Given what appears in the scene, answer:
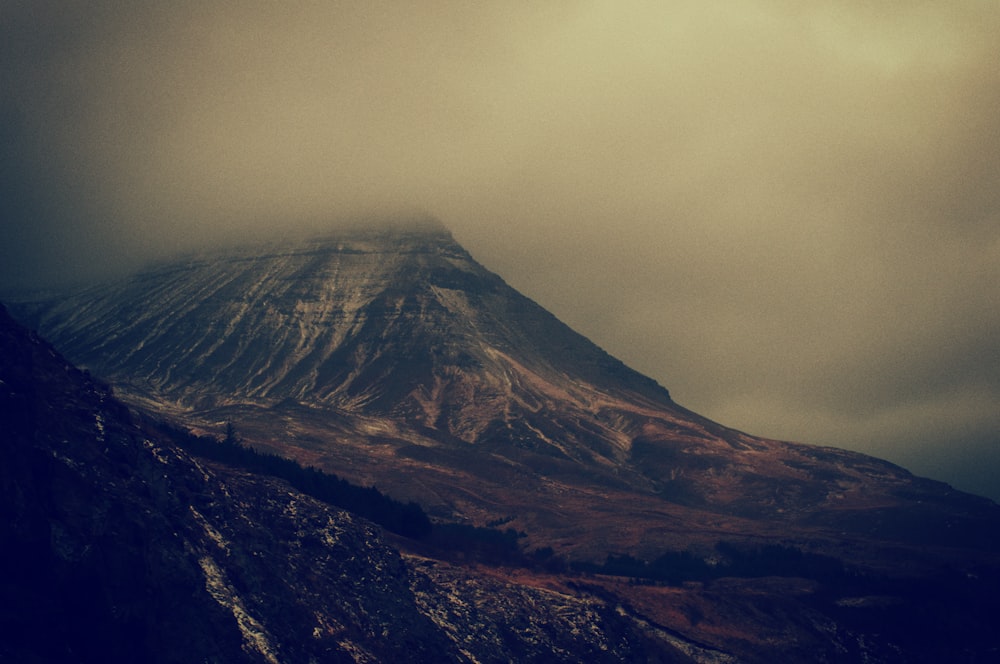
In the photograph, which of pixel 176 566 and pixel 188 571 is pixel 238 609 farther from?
pixel 176 566

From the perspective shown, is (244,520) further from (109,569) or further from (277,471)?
(277,471)

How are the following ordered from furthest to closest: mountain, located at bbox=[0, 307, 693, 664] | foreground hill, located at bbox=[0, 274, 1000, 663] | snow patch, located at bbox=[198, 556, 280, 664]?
snow patch, located at bbox=[198, 556, 280, 664], foreground hill, located at bbox=[0, 274, 1000, 663], mountain, located at bbox=[0, 307, 693, 664]

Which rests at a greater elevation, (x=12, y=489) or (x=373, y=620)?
(x=12, y=489)

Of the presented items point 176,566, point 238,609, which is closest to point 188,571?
point 176,566

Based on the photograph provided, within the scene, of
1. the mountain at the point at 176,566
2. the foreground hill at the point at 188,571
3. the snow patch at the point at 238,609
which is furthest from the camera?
the snow patch at the point at 238,609

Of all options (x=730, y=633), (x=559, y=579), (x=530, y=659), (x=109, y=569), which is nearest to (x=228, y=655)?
(x=109, y=569)

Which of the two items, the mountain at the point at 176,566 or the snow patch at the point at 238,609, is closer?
the mountain at the point at 176,566

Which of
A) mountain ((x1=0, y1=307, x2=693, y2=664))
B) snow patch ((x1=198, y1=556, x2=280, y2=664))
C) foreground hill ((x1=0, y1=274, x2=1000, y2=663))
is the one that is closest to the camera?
mountain ((x1=0, y1=307, x2=693, y2=664))

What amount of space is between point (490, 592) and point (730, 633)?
6382 cm

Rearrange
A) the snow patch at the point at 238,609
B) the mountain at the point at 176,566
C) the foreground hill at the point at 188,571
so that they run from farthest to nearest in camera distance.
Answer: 1. the snow patch at the point at 238,609
2. the foreground hill at the point at 188,571
3. the mountain at the point at 176,566

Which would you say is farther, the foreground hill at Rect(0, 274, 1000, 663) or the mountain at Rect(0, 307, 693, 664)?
the foreground hill at Rect(0, 274, 1000, 663)

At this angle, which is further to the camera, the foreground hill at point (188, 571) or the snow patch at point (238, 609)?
the snow patch at point (238, 609)

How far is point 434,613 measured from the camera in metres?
144

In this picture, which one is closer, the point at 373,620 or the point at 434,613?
the point at 373,620
